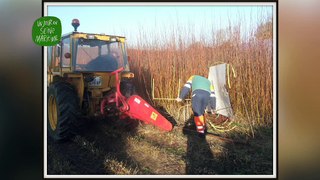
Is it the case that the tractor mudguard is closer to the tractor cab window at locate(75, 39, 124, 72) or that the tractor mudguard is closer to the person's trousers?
the person's trousers

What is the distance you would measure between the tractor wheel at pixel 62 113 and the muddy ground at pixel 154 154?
9 cm

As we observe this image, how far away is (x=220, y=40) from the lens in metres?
3.66

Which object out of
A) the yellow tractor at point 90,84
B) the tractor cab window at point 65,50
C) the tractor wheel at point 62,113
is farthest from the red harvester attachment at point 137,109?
the tractor cab window at point 65,50

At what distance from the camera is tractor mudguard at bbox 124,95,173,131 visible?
12.2 feet

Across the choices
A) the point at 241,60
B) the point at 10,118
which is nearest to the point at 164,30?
the point at 241,60

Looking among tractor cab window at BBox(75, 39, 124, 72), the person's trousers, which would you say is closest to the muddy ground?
the person's trousers

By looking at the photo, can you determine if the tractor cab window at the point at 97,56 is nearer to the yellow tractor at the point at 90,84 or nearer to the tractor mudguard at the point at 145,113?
the yellow tractor at the point at 90,84

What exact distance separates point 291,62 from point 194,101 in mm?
1042

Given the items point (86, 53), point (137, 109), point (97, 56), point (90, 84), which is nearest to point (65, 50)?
point (86, 53)

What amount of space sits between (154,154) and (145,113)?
430 mm

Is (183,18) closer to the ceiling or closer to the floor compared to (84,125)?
closer to the ceiling

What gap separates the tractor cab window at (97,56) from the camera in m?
3.71

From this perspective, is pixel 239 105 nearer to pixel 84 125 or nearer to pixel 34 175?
pixel 84 125

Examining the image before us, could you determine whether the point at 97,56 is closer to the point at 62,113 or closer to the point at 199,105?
the point at 62,113
